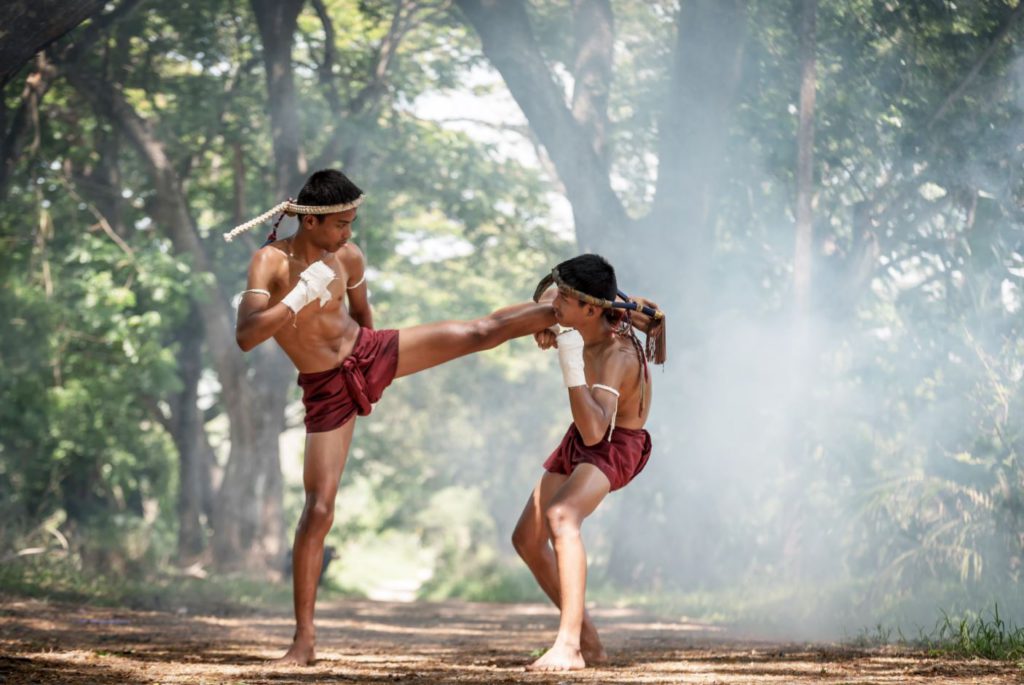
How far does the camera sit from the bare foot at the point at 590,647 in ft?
16.9

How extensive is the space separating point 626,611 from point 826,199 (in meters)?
4.65

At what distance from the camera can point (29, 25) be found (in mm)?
6742

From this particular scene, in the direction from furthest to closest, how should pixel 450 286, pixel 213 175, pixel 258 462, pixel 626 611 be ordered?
pixel 450 286
pixel 213 175
pixel 258 462
pixel 626 611

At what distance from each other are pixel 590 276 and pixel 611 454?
76 cm

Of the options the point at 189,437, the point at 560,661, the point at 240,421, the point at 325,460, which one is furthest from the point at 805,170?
the point at 189,437

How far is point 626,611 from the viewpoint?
1209 centimetres

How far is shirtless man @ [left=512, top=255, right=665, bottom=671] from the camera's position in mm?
4797

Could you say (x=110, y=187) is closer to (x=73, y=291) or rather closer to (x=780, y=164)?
(x=73, y=291)

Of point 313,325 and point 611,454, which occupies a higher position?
point 313,325

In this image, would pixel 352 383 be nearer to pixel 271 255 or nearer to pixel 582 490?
pixel 271 255

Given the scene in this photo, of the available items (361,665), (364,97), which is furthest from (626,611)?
(364,97)

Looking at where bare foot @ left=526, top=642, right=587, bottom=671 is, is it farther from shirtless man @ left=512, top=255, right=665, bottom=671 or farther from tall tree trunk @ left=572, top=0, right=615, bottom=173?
tall tree trunk @ left=572, top=0, right=615, bottom=173

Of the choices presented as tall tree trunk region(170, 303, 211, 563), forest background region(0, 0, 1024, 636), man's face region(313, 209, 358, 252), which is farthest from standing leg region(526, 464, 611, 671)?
tall tree trunk region(170, 303, 211, 563)

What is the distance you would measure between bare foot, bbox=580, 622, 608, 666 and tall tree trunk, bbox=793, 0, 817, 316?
674 cm
